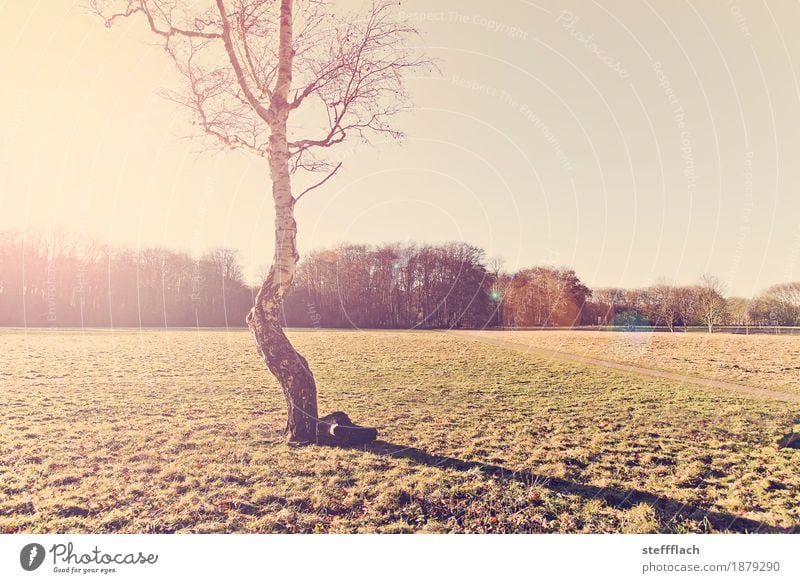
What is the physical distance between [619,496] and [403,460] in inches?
127

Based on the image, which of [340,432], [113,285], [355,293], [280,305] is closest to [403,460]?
[340,432]

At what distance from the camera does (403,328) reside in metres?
40.4

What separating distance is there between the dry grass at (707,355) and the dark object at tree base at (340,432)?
51.9 feet

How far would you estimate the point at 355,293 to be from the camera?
35094mm

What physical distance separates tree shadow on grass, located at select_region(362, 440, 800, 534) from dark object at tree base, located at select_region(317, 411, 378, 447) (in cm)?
63

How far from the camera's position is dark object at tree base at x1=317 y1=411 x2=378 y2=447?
802 cm

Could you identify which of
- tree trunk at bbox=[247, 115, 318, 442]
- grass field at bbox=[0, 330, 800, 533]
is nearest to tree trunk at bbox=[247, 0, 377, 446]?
tree trunk at bbox=[247, 115, 318, 442]

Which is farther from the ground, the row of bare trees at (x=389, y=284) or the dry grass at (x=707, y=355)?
the row of bare trees at (x=389, y=284)

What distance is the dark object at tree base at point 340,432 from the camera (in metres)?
8.02

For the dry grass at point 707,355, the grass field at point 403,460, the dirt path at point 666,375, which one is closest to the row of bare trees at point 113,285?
the dirt path at point 666,375

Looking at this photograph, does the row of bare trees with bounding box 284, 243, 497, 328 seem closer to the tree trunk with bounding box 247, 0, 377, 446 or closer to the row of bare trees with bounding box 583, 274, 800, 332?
the row of bare trees with bounding box 583, 274, 800, 332

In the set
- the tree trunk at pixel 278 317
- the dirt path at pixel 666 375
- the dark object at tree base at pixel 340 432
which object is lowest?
the dirt path at pixel 666 375

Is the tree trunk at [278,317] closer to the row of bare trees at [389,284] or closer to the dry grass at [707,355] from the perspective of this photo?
the dry grass at [707,355]
